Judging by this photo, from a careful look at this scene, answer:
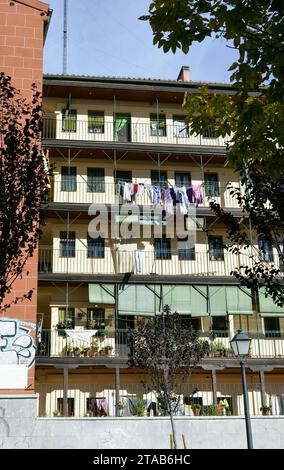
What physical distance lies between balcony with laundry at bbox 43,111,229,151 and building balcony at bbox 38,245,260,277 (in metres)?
5.24

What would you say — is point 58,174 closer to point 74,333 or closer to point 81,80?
point 81,80

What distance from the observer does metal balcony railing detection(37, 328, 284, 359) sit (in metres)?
27.8

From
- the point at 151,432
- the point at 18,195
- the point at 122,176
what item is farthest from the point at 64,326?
the point at 18,195

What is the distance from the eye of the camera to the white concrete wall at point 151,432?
792 inches

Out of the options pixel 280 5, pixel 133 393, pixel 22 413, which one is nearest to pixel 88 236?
pixel 133 393

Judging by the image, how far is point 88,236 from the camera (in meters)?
30.9

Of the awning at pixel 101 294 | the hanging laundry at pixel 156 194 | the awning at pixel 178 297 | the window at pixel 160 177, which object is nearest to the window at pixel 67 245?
the awning at pixel 101 294

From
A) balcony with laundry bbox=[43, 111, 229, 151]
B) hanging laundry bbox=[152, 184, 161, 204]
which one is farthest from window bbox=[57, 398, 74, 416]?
balcony with laundry bbox=[43, 111, 229, 151]

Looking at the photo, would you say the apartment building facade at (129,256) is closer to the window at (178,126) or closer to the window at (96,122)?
the window at (96,122)

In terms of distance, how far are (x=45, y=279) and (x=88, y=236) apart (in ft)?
10.9

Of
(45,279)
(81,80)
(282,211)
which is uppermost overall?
(81,80)

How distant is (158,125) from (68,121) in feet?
14.6

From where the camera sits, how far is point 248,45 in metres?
7.51

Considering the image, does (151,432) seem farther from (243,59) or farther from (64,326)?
(243,59)
